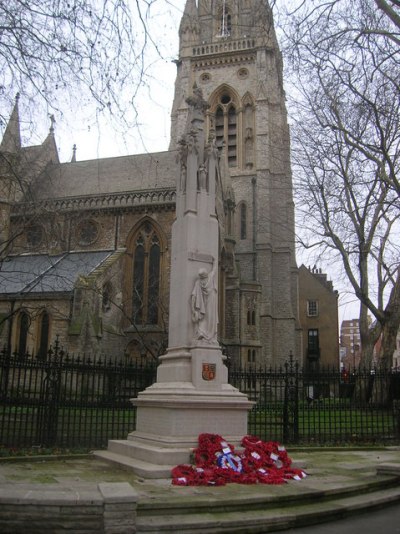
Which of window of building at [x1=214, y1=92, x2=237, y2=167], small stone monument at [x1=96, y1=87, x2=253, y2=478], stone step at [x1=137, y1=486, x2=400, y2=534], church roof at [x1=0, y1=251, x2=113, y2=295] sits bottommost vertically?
stone step at [x1=137, y1=486, x2=400, y2=534]

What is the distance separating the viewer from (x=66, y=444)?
37.2 ft

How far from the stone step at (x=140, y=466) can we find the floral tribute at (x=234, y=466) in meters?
0.18

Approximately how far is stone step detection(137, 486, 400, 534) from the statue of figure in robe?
11.4ft

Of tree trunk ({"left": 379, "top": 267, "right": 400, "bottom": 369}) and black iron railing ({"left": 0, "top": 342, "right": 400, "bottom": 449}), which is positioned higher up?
tree trunk ({"left": 379, "top": 267, "right": 400, "bottom": 369})

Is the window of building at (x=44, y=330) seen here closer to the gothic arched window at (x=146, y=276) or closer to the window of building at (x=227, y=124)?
the gothic arched window at (x=146, y=276)

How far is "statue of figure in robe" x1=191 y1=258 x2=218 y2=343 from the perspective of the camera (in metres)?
9.41

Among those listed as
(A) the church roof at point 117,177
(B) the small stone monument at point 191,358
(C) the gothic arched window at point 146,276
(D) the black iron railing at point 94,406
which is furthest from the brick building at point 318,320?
(B) the small stone monument at point 191,358

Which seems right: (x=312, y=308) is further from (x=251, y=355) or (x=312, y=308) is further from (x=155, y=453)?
(x=155, y=453)

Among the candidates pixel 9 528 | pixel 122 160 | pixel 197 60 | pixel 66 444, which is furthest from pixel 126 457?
pixel 197 60

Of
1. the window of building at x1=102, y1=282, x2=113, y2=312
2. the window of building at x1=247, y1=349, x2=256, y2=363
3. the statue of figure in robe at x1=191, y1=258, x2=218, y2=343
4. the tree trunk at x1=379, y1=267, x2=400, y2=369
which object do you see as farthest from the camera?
the window of building at x1=247, y1=349, x2=256, y2=363

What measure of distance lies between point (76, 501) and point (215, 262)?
224 inches

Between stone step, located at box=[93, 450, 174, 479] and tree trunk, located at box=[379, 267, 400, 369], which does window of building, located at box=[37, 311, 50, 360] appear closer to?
tree trunk, located at box=[379, 267, 400, 369]

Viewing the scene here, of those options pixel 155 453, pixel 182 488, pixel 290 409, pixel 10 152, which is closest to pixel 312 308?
pixel 290 409

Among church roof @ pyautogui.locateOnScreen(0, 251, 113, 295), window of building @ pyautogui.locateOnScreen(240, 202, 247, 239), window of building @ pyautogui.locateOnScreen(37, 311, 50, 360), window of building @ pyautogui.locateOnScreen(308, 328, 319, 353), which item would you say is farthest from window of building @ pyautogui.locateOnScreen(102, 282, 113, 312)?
window of building @ pyautogui.locateOnScreen(308, 328, 319, 353)
